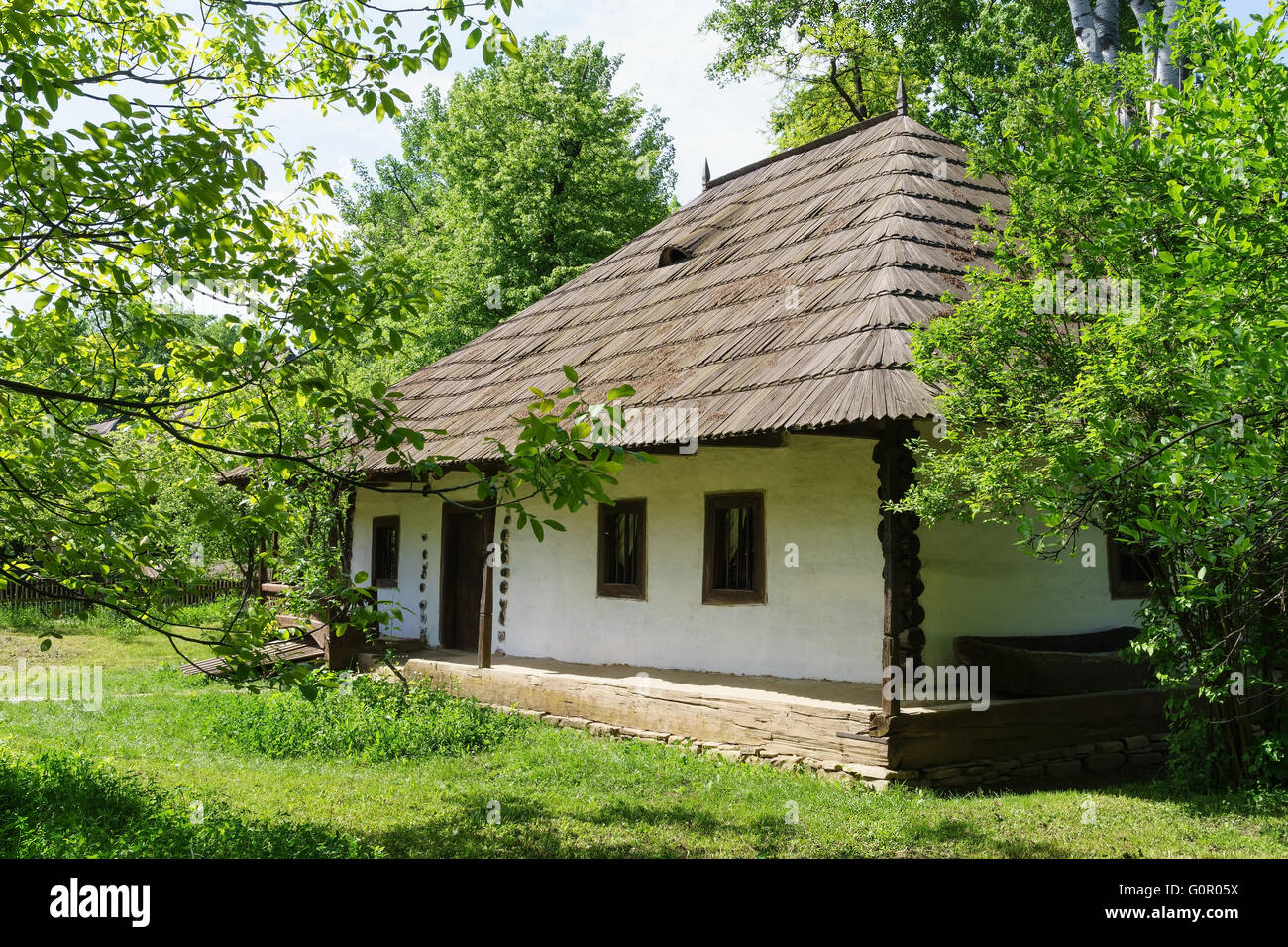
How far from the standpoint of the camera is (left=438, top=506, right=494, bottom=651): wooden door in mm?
13492

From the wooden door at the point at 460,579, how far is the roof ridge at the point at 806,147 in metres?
6.35

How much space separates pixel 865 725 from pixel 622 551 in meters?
4.36

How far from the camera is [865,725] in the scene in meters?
7.14

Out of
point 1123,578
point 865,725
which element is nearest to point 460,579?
point 865,725

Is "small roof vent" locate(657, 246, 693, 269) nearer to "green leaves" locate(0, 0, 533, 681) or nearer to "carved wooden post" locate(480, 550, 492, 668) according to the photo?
"carved wooden post" locate(480, 550, 492, 668)

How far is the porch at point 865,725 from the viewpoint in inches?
282

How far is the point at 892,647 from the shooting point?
7.17 metres

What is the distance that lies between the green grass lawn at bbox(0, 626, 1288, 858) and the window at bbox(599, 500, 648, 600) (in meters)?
2.30

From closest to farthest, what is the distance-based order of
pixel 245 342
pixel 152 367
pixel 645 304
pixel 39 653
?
pixel 245 342
pixel 152 367
pixel 645 304
pixel 39 653

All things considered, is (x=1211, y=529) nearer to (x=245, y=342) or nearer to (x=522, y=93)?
(x=245, y=342)

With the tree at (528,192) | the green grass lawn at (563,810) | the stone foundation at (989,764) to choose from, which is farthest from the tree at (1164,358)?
the tree at (528,192)

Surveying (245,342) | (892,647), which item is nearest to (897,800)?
(892,647)

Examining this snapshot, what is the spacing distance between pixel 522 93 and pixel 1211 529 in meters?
21.8

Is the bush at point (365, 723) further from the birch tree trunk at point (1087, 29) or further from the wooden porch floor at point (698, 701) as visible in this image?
the birch tree trunk at point (1087, 29)
